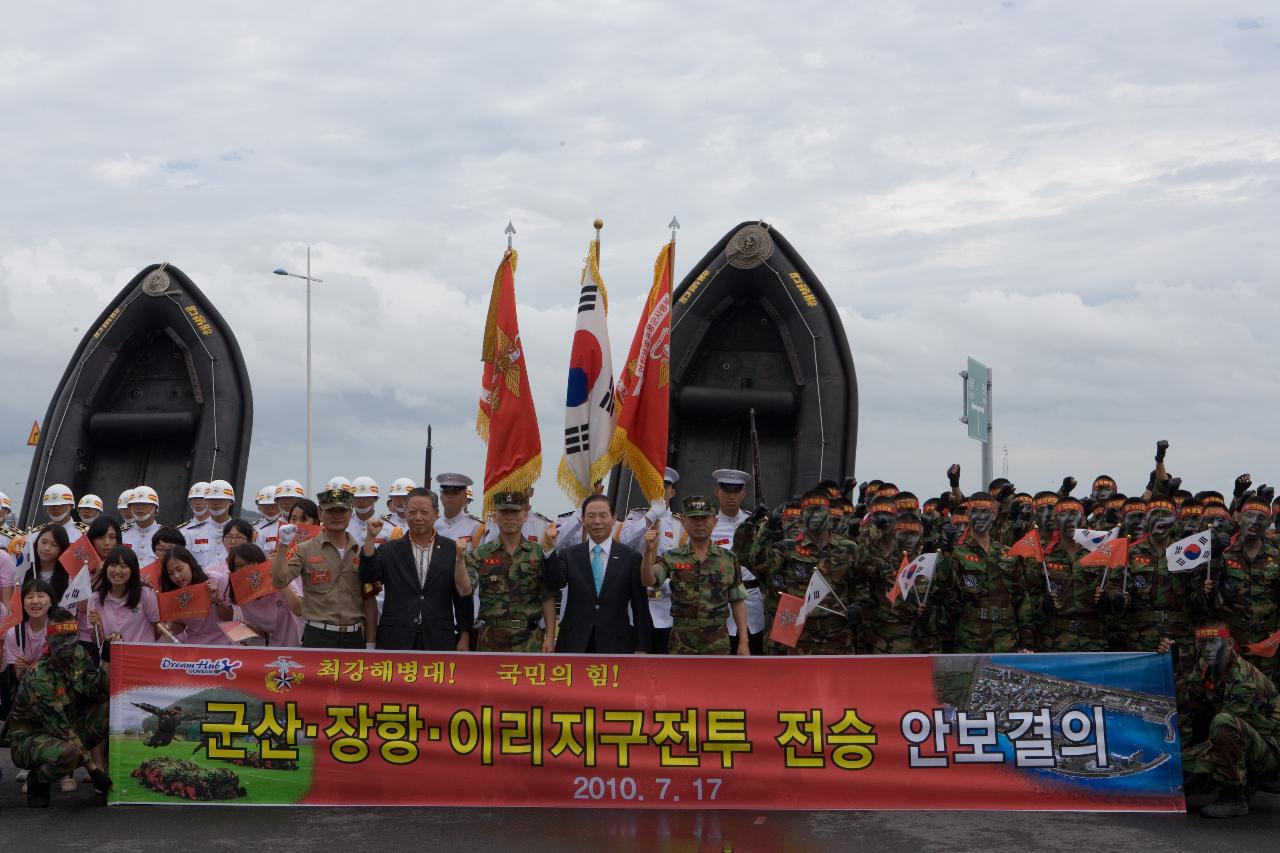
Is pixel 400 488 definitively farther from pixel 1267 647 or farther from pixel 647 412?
pixel 1267 647

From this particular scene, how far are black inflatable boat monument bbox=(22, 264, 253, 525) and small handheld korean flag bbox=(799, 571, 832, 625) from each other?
368 inches

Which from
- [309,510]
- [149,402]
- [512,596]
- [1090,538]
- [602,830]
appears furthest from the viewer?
[149,402]

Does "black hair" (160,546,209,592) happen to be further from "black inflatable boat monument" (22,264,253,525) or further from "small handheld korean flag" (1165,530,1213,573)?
"black inflatable boat monument" (22,264,253,525)

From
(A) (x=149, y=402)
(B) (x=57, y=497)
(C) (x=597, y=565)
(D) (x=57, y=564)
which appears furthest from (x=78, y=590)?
(A) (x=149, y=402)

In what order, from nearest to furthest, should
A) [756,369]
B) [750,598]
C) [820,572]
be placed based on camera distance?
[820,572], [750,598], [756,369]

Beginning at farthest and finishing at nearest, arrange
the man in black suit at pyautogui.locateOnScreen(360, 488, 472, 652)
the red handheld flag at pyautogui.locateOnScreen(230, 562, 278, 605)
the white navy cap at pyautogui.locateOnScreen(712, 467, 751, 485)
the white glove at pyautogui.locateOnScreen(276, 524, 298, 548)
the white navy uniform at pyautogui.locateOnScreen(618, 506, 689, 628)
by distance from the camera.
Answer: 1. the white glove at pyautogui.locateOnScreen(276, 524, 298, 548)
2. the white navy cap at pyautogui.locateOnScreen(712, 467, 751, 485)
3. the white navy uniform at pyautogui.locateOnScreen(618, 506, 689, 628)
4. the red handheld flag at pyautogui.locateOnScreen(230, 562, 278, 605)
5. the man in black suit at pyautogui.locateOnScreen(360, 488, 472, 652)

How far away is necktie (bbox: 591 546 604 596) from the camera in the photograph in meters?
7.61

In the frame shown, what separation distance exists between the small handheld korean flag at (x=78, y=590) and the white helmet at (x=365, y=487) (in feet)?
7.36

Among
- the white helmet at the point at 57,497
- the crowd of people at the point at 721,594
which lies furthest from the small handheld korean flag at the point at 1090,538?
the white helmet at the point at 57,497

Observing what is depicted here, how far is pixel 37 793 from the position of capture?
23.0 ft

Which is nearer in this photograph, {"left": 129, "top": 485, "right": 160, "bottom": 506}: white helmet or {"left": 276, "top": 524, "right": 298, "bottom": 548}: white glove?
{"left": 276, "top": 524, "right": 298, "bottom": 548}: white glove

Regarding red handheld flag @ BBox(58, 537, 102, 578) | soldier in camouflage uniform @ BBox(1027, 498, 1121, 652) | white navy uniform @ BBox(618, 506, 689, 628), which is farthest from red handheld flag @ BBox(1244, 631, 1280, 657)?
red handheld flag @ BBox(58, 537, 102, 578)

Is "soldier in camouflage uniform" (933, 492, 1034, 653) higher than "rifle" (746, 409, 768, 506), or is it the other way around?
"rifle" (746, 409, 768, 506)

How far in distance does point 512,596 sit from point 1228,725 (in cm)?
388
